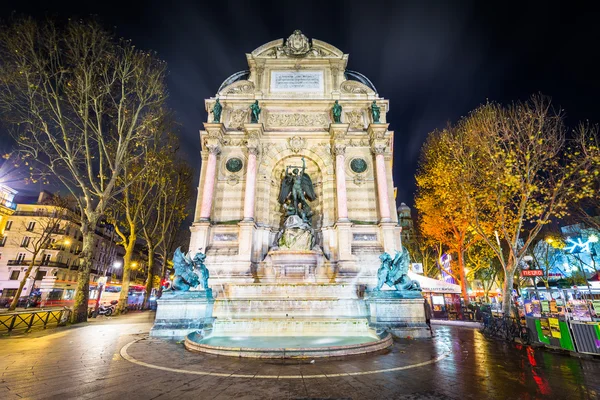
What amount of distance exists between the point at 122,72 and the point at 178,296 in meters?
12.1

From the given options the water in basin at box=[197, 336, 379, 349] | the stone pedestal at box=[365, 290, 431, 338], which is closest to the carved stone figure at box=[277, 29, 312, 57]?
the stone pedestal at box=[365, 290, 431, 338]

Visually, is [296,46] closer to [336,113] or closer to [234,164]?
[336,113]

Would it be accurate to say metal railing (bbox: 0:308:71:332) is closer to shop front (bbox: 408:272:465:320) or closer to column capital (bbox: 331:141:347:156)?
column capital (bbox: 331:141:347:156)

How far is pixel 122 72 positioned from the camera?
14.4m

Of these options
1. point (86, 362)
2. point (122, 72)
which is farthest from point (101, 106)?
point (86, 362)

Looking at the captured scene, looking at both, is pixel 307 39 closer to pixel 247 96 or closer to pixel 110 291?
pixel 247 96

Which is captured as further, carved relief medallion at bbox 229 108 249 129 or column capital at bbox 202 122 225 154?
carved relief medallion at bbox 229 108 249 129

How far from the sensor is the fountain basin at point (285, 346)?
6.62 metres

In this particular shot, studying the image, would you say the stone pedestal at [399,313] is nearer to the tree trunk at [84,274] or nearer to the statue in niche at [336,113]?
the statue in niche at [336,113]

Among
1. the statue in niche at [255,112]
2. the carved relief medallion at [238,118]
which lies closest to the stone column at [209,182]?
the carved relief medallion at [238,118]

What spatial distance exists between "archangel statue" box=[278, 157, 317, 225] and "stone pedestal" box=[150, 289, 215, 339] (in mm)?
8010

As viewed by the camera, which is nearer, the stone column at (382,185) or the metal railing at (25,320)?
the metal railing at (25,320)

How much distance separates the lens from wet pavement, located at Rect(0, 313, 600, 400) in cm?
432

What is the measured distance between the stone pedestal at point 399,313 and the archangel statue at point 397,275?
30 cm
